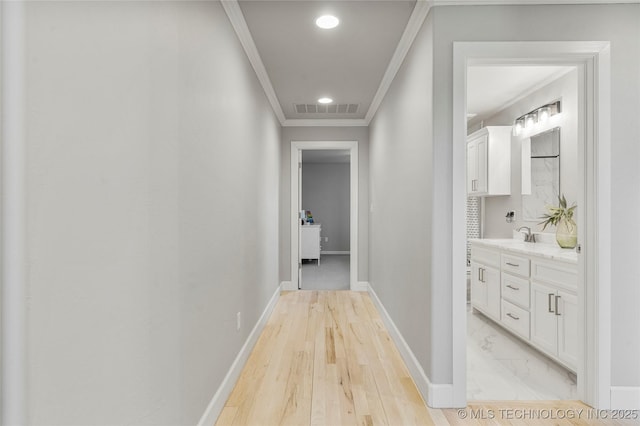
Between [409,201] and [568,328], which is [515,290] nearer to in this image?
[568,328]

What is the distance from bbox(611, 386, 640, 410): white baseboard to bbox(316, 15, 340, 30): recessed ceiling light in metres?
2.79

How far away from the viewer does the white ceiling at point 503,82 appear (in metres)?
3.21

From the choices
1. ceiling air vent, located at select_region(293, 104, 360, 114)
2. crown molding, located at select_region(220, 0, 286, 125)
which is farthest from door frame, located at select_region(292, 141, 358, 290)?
crown molding, located at select_region(220, 0, 286, 125)

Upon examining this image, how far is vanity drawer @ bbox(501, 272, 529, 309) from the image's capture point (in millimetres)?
2830

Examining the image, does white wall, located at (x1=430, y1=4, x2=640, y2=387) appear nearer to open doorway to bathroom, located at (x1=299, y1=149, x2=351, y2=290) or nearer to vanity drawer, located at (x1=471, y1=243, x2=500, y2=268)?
vanity drawer, located at (x1=471, y1=243, x2=500, y2=268)

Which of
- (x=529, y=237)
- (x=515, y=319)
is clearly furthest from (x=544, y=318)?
(x=529, y=237)

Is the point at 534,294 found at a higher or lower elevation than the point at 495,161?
lower

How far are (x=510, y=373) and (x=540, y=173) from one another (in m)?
2.10

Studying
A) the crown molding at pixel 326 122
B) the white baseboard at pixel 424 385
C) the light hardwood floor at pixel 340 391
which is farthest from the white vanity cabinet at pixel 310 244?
the white baseboard at pixel 424 385

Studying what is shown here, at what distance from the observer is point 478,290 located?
363 cm

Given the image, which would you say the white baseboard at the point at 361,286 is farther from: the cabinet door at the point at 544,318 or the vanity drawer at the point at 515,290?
the cabinet door at the point at 544,318

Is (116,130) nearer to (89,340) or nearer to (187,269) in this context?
(89,340)

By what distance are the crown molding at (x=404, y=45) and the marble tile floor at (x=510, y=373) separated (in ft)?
7.75

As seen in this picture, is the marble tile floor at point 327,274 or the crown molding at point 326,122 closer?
the crown molding at point 326,122
